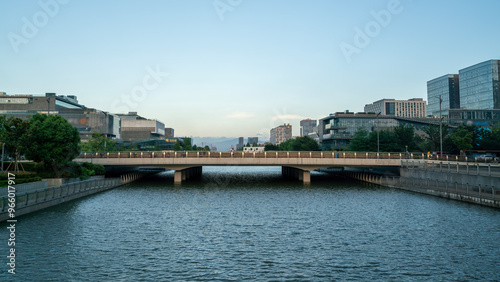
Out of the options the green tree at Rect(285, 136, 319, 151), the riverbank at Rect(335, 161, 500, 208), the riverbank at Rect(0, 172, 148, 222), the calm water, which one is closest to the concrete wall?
the riverbank at Rect(335, 161, 500, 208)

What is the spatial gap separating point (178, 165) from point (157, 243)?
51.4 meters

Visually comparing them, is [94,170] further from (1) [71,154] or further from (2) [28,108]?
(2) [28,108]

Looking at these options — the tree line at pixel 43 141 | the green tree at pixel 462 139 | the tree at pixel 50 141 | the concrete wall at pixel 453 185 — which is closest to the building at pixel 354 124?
the green tree at pixel 462 139

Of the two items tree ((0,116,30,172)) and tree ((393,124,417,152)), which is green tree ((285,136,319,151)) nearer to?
tree ((393,124,417,152))

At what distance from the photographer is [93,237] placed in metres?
29.1

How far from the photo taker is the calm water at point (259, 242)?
21.2 metres

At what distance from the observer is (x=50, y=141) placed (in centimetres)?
5584

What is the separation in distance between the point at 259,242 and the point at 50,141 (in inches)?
1690

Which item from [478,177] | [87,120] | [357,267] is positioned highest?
[87,120]

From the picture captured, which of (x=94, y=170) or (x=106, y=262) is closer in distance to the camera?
(x=106, y=262)

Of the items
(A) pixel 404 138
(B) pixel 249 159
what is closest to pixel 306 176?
(B) pixel 249 159

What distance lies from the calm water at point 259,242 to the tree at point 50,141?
44.0ft

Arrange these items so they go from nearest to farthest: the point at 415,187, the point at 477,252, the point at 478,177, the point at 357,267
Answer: the point at 357,267 < the point at 477,252 < the point at 478,177 < the point at 415,187

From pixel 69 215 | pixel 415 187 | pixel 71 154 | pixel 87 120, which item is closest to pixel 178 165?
pixel 71 154
